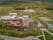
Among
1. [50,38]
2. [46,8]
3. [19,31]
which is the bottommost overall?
[50,38]

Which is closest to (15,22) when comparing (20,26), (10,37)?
(20,26)

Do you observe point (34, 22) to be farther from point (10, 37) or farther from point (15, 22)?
point (10, 37)

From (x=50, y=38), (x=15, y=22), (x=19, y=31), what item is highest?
(x=15, y=22)

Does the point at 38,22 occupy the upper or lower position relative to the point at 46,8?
lower

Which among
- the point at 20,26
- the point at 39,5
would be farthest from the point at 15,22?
the point at 39,5

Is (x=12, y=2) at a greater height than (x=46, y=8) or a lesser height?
greater

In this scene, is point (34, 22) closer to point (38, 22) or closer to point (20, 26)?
point (38, 22)
